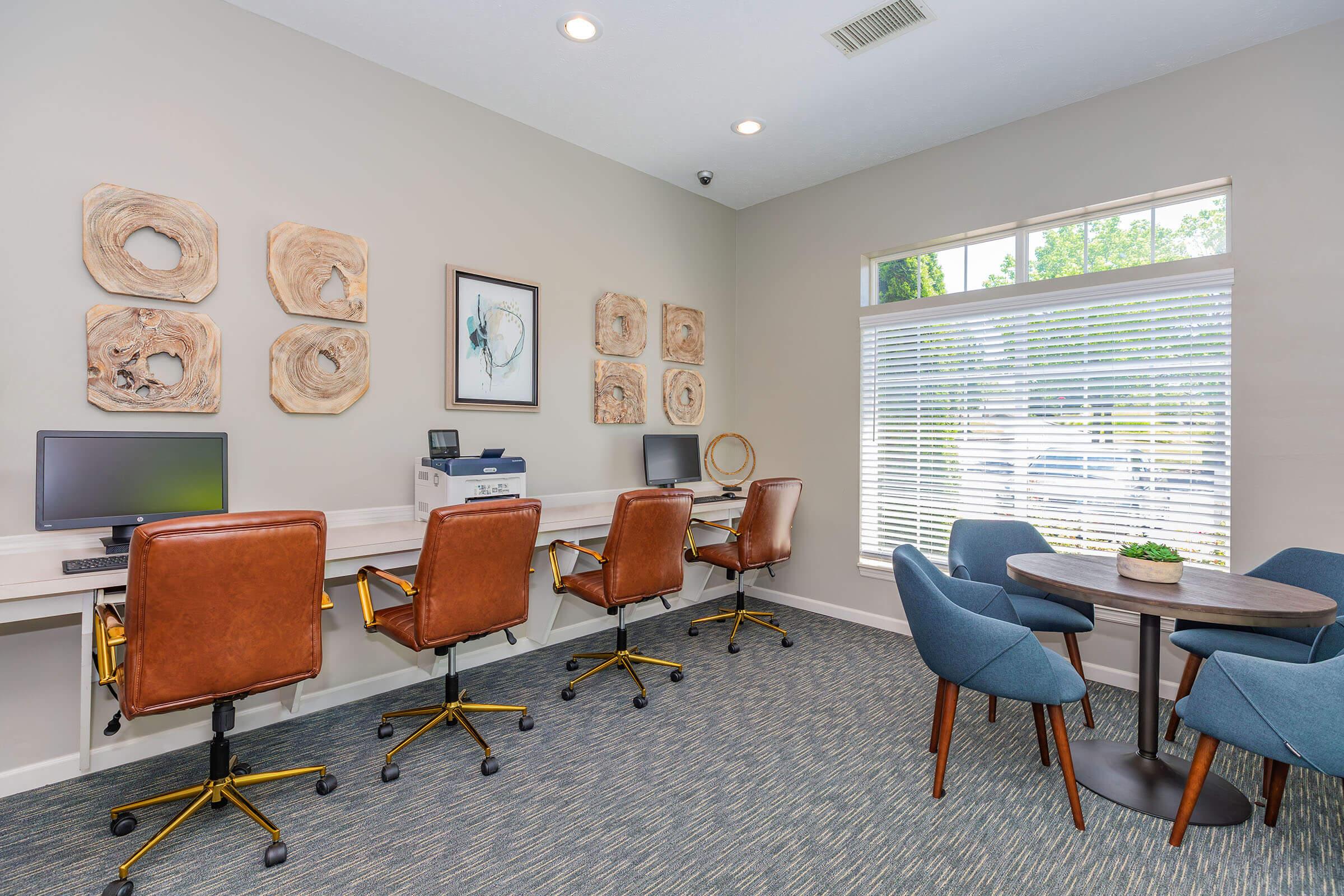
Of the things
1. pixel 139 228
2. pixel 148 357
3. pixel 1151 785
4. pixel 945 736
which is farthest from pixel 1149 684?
pixel 139 228

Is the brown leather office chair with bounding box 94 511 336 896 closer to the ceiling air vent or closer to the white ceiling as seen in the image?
the white ceiling

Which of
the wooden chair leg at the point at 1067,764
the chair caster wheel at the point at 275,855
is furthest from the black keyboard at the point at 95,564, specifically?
the wooden chair leg at the point at 1067,764

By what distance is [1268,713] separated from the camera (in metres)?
1.85

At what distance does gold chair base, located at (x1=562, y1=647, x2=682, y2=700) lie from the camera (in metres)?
3.30

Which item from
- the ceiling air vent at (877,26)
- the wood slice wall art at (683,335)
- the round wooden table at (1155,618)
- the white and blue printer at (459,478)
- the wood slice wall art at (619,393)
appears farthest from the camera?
the wood slice wall art at (683,335)

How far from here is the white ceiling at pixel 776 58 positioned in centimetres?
283

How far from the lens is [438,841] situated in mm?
2102

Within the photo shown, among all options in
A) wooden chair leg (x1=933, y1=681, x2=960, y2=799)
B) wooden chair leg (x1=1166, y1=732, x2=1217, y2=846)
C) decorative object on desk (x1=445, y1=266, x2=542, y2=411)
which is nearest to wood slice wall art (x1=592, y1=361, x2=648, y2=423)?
decorative object on desk (x1=445, y1=266, x2=542, y2=411)

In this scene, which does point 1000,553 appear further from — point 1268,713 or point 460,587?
point 460,587

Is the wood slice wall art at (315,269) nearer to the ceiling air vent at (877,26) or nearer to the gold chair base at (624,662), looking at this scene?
the gold chair base at (624,662)

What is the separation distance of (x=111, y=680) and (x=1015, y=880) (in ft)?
9.37

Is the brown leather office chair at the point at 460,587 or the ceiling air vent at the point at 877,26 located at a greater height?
the ceiling air vent at the point at 877,26

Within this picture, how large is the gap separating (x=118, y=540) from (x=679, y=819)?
2.39m

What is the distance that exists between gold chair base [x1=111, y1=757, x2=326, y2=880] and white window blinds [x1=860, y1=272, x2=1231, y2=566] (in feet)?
12.2
